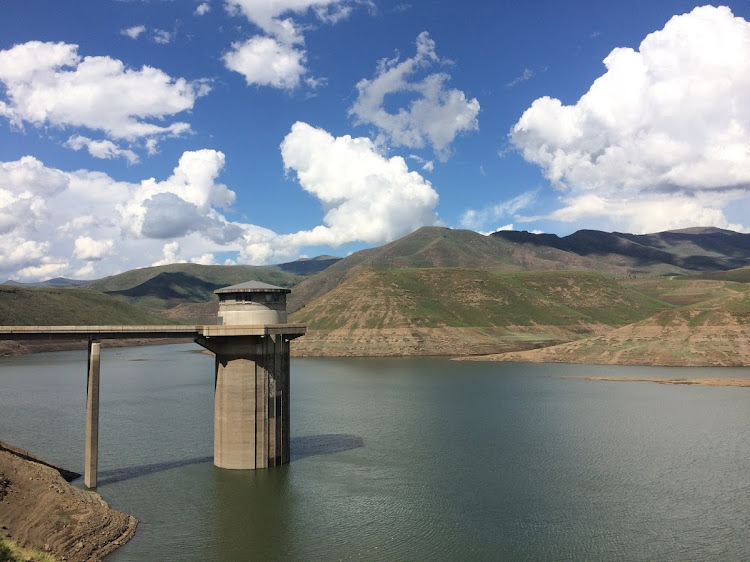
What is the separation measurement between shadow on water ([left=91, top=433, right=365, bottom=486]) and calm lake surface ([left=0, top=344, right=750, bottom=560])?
0.78 ft

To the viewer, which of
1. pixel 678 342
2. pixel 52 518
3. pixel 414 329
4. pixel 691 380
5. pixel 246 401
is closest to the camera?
pixel 52 518

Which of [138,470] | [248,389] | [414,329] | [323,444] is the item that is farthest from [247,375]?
[414,329]

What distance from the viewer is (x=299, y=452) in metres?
47.1

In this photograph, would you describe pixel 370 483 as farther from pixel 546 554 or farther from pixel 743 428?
pixel 743 428

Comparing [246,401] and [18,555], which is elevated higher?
[246,401]

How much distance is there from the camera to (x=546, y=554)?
28.6m

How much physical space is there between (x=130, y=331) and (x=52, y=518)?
1237 centimetres

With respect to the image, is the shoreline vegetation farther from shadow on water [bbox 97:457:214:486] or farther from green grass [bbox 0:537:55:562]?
shadow on water [bbox 97:457:214:486]

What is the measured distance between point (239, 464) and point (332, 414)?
28862 mm

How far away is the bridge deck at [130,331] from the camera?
34531 mm

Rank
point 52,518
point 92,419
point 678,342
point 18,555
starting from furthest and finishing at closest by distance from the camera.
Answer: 1. point 678,342
2. point 92,419
3. point 52,518
4. point 18,555

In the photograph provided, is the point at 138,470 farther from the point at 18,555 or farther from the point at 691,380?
the point at 691,380

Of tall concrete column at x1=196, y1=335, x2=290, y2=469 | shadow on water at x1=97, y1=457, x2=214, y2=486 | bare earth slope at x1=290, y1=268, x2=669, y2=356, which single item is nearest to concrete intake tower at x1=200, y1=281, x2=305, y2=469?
Answer: tall concrete column at x1=196, y1=335, x2=290, y2=469

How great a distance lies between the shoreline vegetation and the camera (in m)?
25.8
